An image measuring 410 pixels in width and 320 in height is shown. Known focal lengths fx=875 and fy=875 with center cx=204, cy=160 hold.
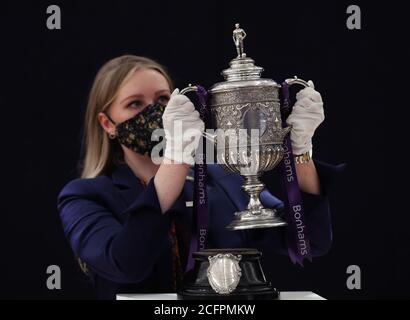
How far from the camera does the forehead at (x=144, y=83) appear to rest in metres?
2.64

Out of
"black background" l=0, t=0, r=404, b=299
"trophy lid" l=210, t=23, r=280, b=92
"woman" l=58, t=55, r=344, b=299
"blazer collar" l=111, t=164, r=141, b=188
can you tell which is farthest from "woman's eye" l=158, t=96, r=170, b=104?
"black background" l=0, t=0, r=404, b=299

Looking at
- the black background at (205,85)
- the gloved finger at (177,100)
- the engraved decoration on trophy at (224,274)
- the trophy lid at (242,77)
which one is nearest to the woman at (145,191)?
the gloved finger at (177,100)

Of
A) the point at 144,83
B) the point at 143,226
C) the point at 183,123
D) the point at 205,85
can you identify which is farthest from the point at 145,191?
the point at 205,85

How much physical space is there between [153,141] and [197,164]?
1.32ft

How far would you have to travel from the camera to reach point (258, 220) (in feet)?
7.02

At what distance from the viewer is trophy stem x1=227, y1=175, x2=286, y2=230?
7.00 feet

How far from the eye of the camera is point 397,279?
347 cm

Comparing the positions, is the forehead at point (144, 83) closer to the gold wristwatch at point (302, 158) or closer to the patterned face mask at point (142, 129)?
the patterned face mask at point (142, 129)

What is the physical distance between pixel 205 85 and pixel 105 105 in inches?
29.9

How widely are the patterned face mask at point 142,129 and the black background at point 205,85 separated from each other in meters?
0.77

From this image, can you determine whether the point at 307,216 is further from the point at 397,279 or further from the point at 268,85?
the point at 397,279

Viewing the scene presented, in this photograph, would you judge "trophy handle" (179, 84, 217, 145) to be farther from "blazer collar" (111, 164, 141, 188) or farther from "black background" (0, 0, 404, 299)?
"black background" (0, 0, 404, 299)
